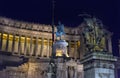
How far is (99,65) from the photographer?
12508mm

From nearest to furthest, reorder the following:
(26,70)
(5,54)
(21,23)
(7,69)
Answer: (7,69)
(26,70)
(5,54)
(21,23)

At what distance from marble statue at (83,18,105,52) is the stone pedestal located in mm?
488

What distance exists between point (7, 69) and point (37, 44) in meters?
30.0

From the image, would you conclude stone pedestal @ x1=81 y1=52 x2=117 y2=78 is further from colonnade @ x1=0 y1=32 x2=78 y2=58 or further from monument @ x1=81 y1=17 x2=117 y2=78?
colonnade @ x1=0 y1=32 x2=78 y2=58

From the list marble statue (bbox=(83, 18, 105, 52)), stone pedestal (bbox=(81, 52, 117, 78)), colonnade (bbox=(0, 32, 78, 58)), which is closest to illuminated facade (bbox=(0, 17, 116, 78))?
colonnade (bbox=(0, 32, 78, 58))

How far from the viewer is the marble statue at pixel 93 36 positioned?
1304 cm

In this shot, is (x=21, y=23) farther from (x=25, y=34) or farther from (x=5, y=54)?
(x=5, y=54)

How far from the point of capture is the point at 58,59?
45844 mm

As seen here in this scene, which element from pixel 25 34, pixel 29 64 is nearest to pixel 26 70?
pixel 29 64

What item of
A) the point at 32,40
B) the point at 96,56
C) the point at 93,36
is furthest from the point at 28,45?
the point at 96,56

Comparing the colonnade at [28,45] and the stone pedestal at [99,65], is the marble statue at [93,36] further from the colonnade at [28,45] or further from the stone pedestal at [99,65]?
the colonnade at [28,45]

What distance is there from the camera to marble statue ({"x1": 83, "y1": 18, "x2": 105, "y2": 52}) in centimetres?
1304

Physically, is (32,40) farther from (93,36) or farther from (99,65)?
(99,65)

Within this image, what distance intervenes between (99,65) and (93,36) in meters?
1.59
